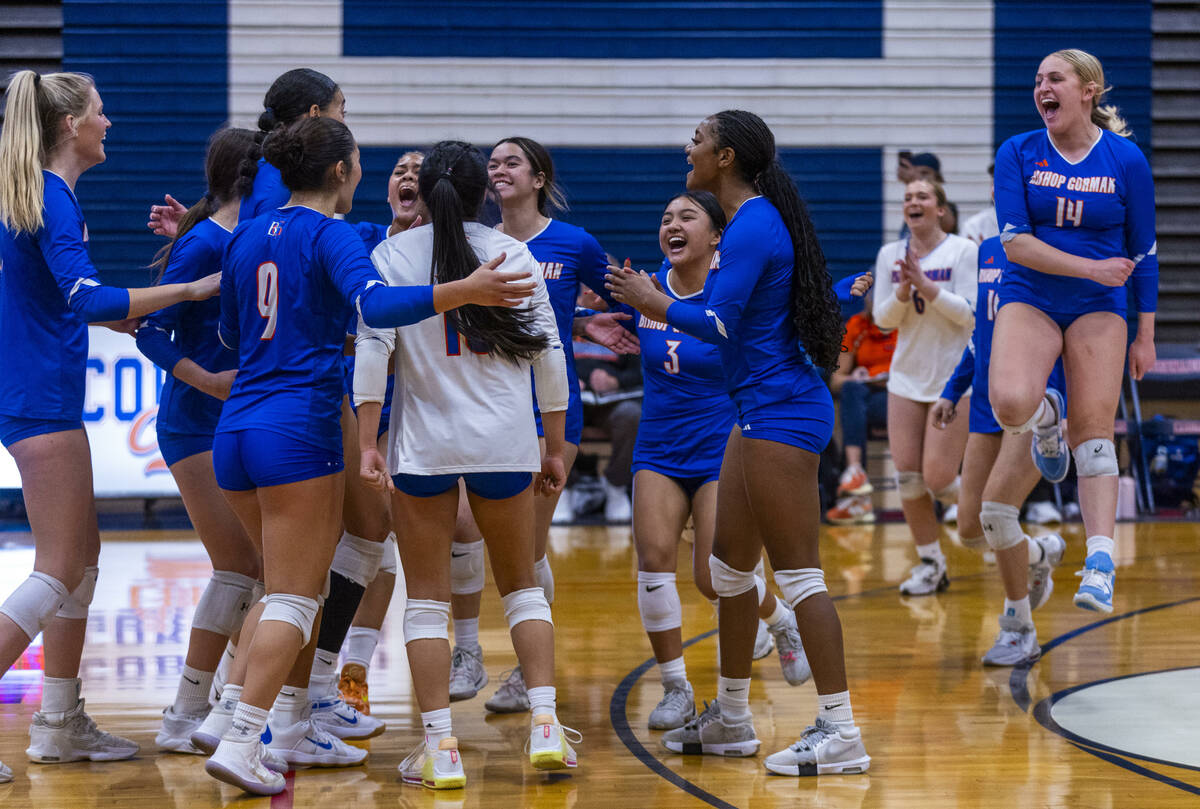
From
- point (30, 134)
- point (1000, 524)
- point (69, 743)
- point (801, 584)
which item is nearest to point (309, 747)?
point (69, 743)

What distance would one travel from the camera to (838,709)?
358 centimetres

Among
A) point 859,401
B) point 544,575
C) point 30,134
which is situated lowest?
point 544,575

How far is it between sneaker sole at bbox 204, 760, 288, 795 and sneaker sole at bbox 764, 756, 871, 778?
53.9 inches

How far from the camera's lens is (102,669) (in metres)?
4.91

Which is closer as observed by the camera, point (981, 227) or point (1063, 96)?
point (1063, 96)

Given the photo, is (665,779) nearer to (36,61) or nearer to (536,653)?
(536,653)

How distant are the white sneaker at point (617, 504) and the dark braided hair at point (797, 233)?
5.32 meters

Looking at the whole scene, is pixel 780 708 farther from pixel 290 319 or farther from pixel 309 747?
pixel 290 319

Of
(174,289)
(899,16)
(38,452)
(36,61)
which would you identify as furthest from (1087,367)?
(36,61)

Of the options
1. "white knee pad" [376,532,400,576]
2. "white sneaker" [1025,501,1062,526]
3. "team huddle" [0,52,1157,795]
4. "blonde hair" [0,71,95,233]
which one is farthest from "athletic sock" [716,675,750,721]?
"white sneaker" [1025,501,1062,526]

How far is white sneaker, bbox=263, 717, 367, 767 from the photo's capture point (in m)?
3.67

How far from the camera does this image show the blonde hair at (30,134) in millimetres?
3559

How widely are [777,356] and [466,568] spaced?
57.5 inches

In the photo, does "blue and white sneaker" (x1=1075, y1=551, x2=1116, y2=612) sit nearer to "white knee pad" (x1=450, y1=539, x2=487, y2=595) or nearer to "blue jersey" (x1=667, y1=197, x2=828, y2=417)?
"blue jersey" (x1=667, y1=197, x2=828, y2=417)
